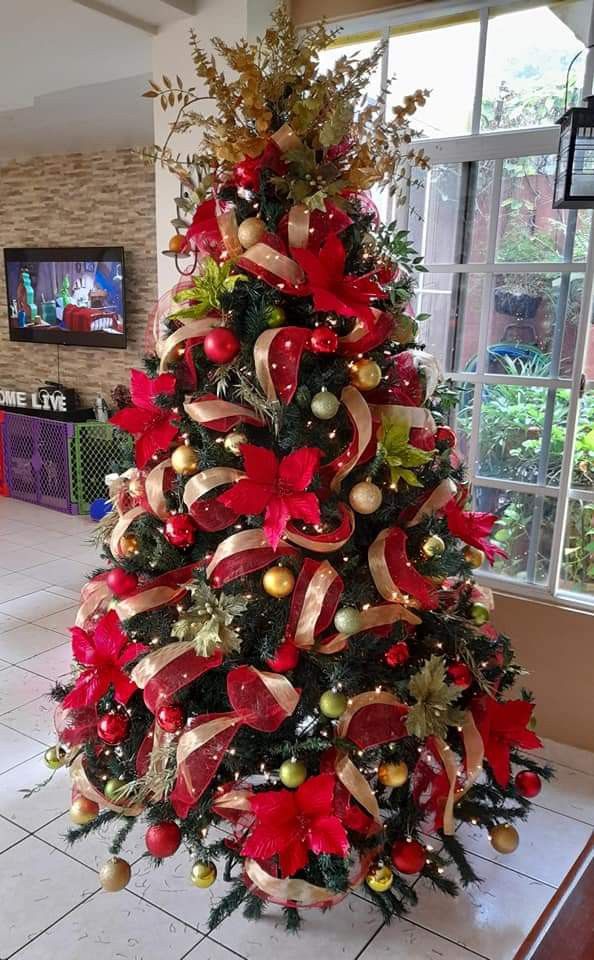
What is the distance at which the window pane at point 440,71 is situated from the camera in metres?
2.27

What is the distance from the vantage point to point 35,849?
6.06 ft

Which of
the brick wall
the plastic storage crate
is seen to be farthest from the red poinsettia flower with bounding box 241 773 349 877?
the brick wall

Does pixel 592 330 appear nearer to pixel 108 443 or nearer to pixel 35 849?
pixel 35 849

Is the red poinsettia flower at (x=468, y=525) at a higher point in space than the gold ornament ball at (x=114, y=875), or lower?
higher

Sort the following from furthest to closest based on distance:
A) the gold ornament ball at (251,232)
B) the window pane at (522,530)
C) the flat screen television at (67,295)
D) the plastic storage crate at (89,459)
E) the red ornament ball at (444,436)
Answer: the flat screen television at (67,295), the plastic storage crate at (89,459), the window pane at (522,530), the red ornament ball at (444,436), the gold ornament ball at (251,232)

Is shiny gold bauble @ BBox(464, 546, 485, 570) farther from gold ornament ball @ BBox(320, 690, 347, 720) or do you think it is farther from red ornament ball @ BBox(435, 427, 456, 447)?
gold ornament ball @ BBox(320, 690, 347, 720)

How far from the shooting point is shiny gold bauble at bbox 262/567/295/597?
1303 millimetres

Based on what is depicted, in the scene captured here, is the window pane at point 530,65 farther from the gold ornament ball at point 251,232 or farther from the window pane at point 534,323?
the gold ornament ball at point 251,232

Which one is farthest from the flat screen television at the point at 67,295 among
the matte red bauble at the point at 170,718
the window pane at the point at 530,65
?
the matte red bauble at the point at 170,718

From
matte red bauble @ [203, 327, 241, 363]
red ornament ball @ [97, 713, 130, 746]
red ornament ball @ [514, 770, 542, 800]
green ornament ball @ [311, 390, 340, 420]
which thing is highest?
matte red bauble @ [203, 327, 241, 363]

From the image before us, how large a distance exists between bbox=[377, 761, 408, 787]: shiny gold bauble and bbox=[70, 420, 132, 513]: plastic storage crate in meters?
3.91

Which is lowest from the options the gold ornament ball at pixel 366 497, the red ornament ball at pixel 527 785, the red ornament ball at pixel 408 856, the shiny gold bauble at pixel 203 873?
the shiny gold bauble at pixel 203 873

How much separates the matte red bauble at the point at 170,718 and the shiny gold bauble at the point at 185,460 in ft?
1.48

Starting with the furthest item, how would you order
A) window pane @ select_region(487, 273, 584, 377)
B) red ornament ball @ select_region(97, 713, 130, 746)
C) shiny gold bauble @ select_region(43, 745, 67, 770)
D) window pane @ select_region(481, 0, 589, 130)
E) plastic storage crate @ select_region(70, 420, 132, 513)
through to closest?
plastic storage crate @ select_region(70, 420, 132, 513) < window pane @ select_region(487, 273, 584, 377) < window pane @ select_region(481, 0, 589, 130) < shiny gold bauble @ select_region(43, 745, 67, 770) < red ornament ball @ select_region(97, 713, 130, 746)
